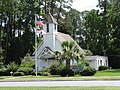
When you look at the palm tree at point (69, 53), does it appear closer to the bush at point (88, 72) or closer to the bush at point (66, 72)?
the bush at point (66, 72)

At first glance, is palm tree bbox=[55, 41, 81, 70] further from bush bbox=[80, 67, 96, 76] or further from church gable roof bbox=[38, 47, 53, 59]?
church gable roof bbox=[38, 47, 53, 59]

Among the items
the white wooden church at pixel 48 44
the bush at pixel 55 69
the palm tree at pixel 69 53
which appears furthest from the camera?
the white wooden church at pixel 48 44

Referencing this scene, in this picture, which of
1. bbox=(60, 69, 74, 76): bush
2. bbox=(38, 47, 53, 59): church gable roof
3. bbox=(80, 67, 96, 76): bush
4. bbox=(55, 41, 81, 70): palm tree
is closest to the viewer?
bbox=(80, 67, 96, 76): bush

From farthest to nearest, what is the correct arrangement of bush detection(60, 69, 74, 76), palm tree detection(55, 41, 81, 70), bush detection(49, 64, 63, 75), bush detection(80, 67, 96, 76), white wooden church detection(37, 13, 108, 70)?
white wooden church detection(37, 13, 108, 70), bush detection(49, 64, 63, 75), palm tree detection(55, 41, 81, 70), bush detection(60, 69, 74, 76), bush detection(80, 67, 96, 76)

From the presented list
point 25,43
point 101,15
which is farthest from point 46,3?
point 101,15

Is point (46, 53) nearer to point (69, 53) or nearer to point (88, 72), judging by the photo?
point (69, 53)

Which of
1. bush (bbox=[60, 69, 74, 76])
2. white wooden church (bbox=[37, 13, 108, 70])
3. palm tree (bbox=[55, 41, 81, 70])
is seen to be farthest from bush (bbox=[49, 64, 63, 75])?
white wooden church (bbox=[37, 13, 108, 70])

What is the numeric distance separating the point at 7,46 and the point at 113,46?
2413cm

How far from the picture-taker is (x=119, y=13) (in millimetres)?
73438

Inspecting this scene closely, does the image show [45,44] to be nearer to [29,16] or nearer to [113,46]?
[29,16]

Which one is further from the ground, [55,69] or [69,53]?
[69,53]

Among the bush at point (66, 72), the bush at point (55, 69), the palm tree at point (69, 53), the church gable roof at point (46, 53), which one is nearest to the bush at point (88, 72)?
the bush at point (66, 72)

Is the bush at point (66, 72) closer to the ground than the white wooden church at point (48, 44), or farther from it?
closer to the ground

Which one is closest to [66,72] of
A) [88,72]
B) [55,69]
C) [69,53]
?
[88,72]
